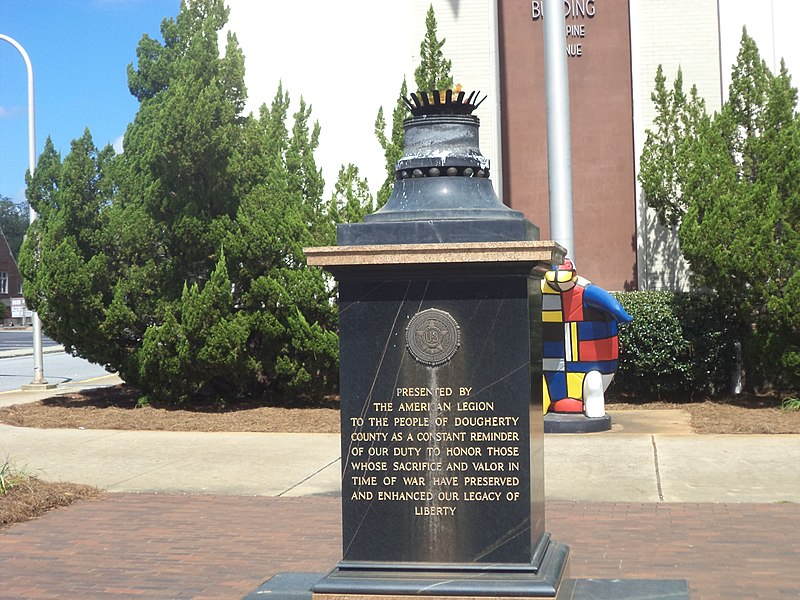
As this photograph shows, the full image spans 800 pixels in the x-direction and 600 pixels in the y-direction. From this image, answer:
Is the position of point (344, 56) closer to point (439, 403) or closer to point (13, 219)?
point (439, 403)

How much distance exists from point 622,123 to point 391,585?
13.5 metres

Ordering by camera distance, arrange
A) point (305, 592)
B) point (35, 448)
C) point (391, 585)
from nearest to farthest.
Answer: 1. point (391, 585)
2. point (305, 592)
3. point (35, 448)

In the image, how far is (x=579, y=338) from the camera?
1162cm

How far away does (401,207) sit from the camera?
5.29 m

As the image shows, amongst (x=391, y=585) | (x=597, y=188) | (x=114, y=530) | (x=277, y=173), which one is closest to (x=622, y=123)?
(x=597, y=188)

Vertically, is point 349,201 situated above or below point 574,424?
above

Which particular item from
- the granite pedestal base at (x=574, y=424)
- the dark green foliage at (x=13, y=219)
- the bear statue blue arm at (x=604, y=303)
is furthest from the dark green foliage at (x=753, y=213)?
the dark green foliage at (x=13, y=219)

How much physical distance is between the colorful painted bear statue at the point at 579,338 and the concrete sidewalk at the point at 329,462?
533 mm

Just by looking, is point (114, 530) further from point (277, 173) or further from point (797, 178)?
point (797, 178)

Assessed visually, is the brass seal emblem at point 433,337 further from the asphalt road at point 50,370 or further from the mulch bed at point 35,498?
the asphalt road at point 50,370

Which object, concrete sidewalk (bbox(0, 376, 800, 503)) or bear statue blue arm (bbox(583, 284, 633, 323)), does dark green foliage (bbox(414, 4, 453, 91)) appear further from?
concrete sidewalk (bbox(0, 376, 800, 503))

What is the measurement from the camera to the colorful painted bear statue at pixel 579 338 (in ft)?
37.8

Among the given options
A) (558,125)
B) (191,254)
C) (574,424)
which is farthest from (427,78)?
(574,424)

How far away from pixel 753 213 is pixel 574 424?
11.2 ft
